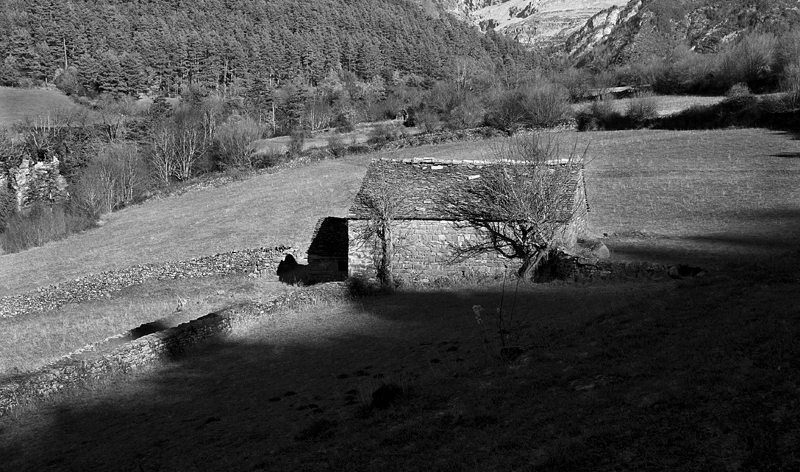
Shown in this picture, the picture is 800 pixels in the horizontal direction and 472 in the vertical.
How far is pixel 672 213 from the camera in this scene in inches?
1270

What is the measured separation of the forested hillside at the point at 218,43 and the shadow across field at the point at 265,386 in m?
104

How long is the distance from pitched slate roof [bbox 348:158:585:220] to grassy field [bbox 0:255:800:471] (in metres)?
8.13

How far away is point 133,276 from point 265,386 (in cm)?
2118

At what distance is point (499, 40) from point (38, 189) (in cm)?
11675

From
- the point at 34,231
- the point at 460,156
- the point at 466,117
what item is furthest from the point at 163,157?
the point at 460,156

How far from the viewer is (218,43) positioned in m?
127

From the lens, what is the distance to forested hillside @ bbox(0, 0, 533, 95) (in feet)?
357

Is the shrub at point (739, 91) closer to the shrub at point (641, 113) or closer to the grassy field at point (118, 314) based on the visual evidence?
the shrub at point (641, 113)

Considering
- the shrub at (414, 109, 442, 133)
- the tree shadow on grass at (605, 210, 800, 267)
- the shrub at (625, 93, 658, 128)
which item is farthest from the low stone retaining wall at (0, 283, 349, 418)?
the shrub at (414, 109, 442, 133)

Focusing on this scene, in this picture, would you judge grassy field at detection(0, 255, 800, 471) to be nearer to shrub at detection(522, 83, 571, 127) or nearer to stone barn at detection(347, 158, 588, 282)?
stone barn at detection(347, 158, 588, 282)

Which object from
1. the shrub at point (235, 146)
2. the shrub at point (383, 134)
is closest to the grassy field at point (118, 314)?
the shrub at point (235, 146)

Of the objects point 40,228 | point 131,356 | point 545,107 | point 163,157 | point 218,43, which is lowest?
point 40,228

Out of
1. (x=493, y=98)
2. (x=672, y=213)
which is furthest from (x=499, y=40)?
(x=672, y=213)

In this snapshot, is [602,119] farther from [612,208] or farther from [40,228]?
[40,228]
